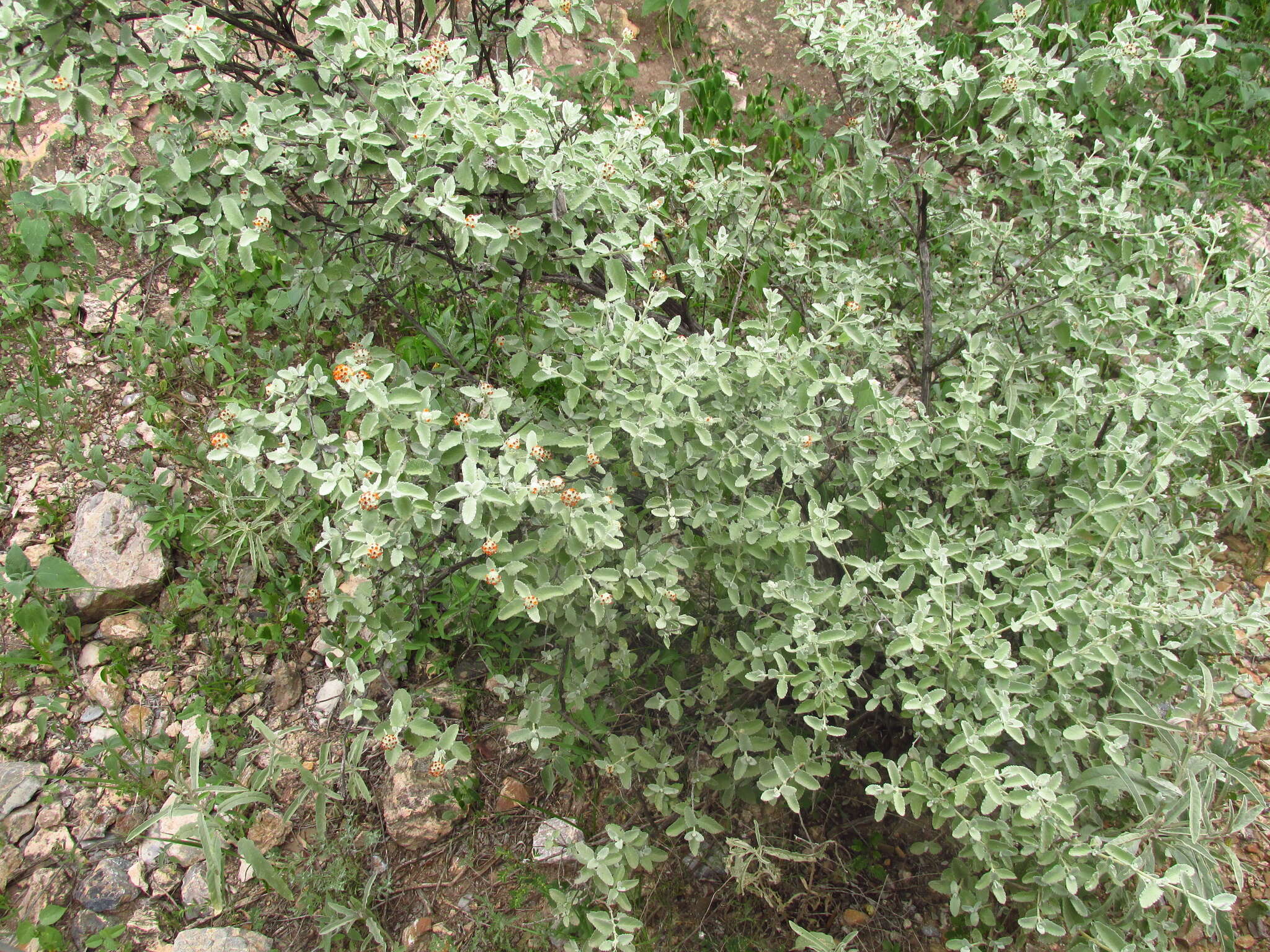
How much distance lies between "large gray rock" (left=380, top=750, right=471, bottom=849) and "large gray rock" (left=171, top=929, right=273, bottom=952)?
446 mm

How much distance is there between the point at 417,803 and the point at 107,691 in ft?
3.83

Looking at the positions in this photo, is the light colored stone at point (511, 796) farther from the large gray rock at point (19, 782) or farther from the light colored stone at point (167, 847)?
the large gray rock at point (19, 782)

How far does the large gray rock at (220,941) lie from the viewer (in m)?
2.52

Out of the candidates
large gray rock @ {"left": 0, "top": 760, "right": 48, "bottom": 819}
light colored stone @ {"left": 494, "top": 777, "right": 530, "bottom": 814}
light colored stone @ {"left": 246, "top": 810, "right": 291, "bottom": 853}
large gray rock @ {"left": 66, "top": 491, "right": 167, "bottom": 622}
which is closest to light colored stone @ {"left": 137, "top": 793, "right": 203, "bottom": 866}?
light colored stone @ {"left": 246, "top": 810, "right": 291, "bottom": 853}

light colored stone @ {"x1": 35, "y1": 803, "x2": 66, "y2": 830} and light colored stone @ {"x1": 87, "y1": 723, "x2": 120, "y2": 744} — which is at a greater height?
light colored stone @ {"x1": 87, "y1": 723, "x2": 120, "y2": 744}

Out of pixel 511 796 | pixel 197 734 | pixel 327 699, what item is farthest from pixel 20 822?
pixel 511 796

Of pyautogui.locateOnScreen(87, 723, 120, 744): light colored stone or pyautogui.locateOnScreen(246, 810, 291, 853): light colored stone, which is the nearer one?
pyautogui.locateOnScreen(246, 810, 291, 853): light colored stone

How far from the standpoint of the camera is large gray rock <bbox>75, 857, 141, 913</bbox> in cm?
266

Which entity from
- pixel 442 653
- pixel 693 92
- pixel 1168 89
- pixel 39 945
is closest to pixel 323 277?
pixel 442 653

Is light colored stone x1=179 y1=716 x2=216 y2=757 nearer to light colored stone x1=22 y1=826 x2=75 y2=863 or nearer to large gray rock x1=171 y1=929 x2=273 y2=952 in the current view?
light colored stone x1=22 y1=826 x2=75 y2=863

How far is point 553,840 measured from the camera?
107 inches

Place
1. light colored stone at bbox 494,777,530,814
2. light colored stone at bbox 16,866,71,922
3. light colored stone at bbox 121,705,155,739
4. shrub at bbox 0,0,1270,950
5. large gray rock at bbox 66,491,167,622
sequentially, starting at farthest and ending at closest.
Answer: large gray rock at bbox 66,491,167,622 < light colored stone at bbox 121,705,155,739 < light colored stone at bbox 494,777,530,814 < light colored stone at bbox 16,866,71,922 < shrub at bbox 0,0,1270,950

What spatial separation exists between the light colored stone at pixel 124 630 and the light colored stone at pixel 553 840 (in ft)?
5.11

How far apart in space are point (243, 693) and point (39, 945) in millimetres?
862
